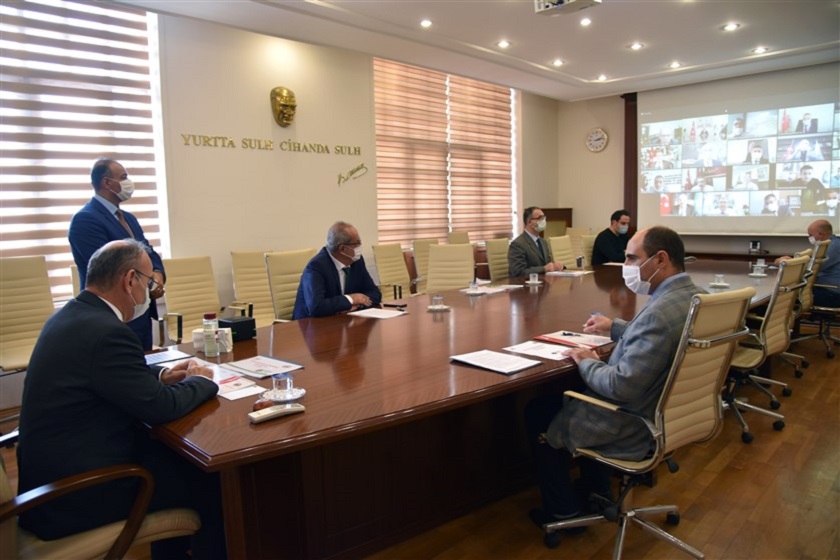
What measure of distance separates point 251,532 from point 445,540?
913mm

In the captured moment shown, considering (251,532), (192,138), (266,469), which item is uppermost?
(192,138)

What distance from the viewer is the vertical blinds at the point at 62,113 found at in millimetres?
4082

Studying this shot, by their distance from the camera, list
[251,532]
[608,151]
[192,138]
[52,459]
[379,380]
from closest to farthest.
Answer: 1. [52,459]
2. [251,532]
3. [379,380]
4. [192,138]
5. [608,151]

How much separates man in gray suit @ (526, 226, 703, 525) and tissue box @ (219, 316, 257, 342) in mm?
1385

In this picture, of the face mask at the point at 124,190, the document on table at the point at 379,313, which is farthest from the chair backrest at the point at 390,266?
the face mask at the point at 124,190

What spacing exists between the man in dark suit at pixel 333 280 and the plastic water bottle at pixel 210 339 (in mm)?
939

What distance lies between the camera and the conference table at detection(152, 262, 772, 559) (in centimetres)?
156

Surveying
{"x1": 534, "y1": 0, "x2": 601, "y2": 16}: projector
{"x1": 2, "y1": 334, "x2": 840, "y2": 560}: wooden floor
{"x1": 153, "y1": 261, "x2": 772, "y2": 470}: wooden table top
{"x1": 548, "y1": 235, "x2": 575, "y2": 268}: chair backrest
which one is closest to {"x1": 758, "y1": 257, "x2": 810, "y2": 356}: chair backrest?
{"x1": 2, "y1": 334, "x2": 840, "y2": 560}: wooden floor

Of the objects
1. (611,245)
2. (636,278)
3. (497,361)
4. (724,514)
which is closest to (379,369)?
(497,361)

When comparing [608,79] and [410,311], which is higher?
[608,79]

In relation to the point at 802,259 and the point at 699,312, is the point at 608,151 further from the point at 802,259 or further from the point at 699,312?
the point at 699,312

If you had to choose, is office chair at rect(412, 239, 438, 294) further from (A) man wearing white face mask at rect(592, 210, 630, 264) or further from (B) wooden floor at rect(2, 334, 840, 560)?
(B) wooden floor at rect(2, 334, 840, 560)

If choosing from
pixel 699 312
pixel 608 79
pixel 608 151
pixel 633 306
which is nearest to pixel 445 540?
pixel 699 312

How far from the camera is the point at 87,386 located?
156 cm
